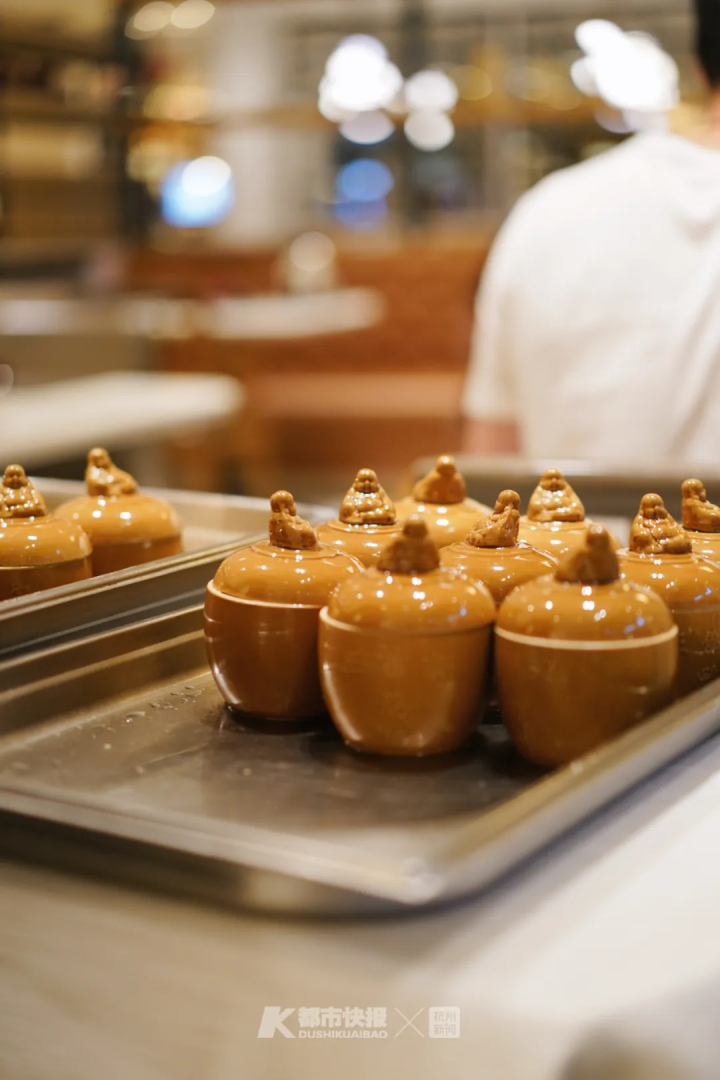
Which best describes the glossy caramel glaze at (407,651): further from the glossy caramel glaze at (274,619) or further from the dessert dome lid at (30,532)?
the dessert dome lid at (30,532)

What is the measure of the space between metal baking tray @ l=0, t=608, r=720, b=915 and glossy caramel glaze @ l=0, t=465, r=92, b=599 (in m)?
0.10

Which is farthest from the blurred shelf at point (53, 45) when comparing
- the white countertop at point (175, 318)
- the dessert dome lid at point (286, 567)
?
the dessert dome lid at point (286, 567)

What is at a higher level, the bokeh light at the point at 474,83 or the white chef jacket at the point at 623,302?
the bokeh light at the point at 474,83

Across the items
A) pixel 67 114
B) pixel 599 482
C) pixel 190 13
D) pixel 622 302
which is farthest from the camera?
pixel 190 13

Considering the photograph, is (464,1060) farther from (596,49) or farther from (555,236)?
(596,49)

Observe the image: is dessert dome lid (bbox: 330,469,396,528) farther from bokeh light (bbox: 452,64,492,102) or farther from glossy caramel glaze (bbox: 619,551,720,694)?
bokeh light (bbox: 452,64,492,102)

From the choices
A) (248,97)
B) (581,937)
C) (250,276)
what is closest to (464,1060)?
(581,937)

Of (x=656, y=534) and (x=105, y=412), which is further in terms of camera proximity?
(x=105, y=412)

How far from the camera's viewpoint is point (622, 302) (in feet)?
6.20

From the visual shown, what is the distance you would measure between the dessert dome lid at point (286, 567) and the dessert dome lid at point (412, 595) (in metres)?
0.04

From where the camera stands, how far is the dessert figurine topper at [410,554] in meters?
0.80

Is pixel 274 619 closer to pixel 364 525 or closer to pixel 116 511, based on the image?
pixel 364 525

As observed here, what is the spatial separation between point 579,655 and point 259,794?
20 cm

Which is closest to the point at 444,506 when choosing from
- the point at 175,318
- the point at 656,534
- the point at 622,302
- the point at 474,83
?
the point at 656,534
